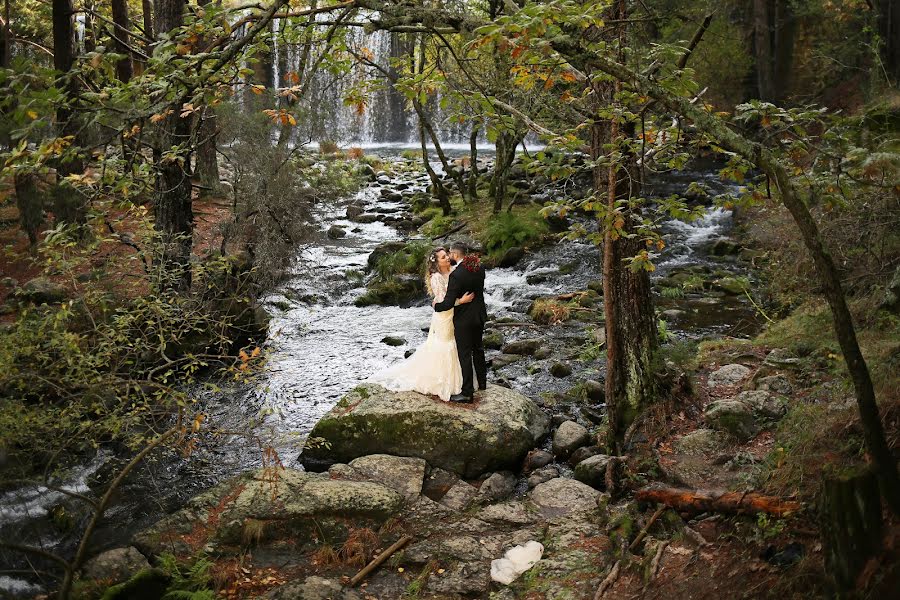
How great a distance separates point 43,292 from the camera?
13016 millimetres

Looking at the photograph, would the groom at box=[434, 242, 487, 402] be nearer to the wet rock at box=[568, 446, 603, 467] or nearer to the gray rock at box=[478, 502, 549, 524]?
the wet rock at box=[568, 446, 603, 467]

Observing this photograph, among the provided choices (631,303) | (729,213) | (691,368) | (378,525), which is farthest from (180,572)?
(729,213)

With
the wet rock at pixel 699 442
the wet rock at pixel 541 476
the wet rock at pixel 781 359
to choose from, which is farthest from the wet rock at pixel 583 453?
the wet rock at pixel 781 359

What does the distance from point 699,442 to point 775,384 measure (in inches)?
65.7

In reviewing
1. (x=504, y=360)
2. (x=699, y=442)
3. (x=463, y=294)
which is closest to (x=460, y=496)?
(x=463, y=294)

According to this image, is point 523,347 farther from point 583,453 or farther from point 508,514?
point 508,514

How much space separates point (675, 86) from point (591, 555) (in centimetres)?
423

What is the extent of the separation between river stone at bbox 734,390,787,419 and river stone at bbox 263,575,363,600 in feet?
16.0

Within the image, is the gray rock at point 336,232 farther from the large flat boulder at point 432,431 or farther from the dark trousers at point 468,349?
the dark trousers at point 468,349

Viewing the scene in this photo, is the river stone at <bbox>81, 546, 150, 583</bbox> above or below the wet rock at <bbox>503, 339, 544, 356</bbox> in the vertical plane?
below

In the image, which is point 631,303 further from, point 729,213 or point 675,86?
point 729,213

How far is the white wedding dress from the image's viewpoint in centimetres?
924

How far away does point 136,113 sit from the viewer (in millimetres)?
4637

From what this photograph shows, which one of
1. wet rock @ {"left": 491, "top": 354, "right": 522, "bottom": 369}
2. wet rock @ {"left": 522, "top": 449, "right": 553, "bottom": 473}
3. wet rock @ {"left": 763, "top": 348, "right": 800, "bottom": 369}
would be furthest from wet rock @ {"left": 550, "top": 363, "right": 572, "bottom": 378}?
wet rock @ {"left": 763, "top": 348, "right": 800, "bottom": 369}
